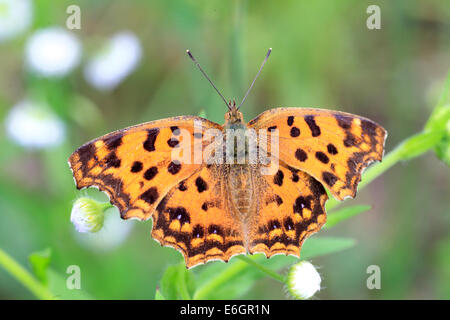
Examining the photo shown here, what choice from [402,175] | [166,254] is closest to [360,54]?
[402,175]

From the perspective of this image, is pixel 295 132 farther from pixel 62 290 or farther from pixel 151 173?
pixel 62 290

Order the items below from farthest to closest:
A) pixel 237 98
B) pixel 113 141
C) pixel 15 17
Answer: pixel 15 17
pixel 237 98
pixel 113 141

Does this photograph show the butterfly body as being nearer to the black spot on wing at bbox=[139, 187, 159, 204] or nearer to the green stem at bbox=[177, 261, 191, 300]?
the black spot on wing at bbox=[139, 187, 159, 204]

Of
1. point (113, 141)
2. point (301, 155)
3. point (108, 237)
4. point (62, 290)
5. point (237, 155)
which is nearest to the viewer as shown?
point (113, 141)

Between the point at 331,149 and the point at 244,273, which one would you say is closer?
the point at 331,149

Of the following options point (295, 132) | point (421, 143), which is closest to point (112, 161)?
point (295, 132)
